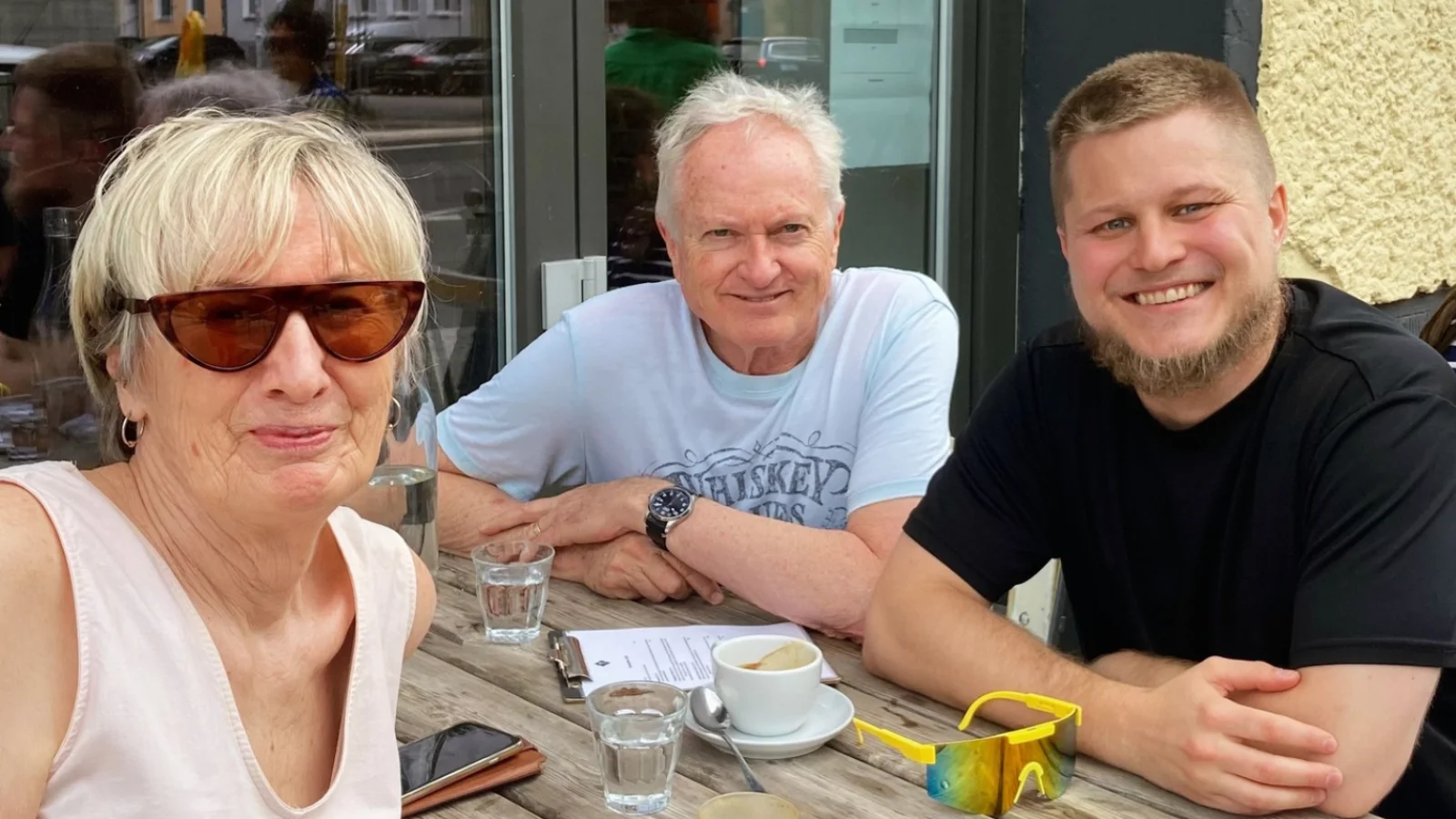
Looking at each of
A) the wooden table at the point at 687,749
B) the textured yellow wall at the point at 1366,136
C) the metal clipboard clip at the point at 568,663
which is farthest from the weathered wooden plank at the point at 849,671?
the textured yellow wall at the point at 1366,136

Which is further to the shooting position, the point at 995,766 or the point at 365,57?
the point at 365,57

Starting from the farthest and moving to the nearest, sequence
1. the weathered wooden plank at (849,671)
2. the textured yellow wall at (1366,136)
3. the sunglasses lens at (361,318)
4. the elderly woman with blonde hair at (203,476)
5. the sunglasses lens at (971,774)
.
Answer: the textured yellow wall at (1366,136) < the weathered wooden plank at (849,671) < the sunglasses lens at (971,774) < the sunglasses lens at (361,318) < the elderly woman with blonde hair at (203,476)

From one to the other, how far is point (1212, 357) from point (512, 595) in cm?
106

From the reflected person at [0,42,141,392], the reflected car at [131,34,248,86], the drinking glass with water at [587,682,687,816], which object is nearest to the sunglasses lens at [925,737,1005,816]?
the drinking glass with water at [587,682,687,816]

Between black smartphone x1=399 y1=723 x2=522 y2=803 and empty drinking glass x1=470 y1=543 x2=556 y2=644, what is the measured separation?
39cm

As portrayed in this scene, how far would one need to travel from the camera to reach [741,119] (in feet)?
8.43

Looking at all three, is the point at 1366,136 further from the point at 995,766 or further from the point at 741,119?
the point at 995,766

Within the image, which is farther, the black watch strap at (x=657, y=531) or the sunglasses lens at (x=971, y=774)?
the black watch strap at (x=657, y=531)

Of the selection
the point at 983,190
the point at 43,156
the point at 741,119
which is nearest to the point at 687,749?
the point at 741,119

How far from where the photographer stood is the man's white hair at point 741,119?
2.58 metres

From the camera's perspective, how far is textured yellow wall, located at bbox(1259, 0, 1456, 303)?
13.8 ft

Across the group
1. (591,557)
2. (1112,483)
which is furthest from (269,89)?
(1112,483)

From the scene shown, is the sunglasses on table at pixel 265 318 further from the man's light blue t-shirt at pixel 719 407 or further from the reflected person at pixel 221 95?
the reflected person at pixel 221 95

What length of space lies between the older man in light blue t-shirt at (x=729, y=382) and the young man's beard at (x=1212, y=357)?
0.51 m
